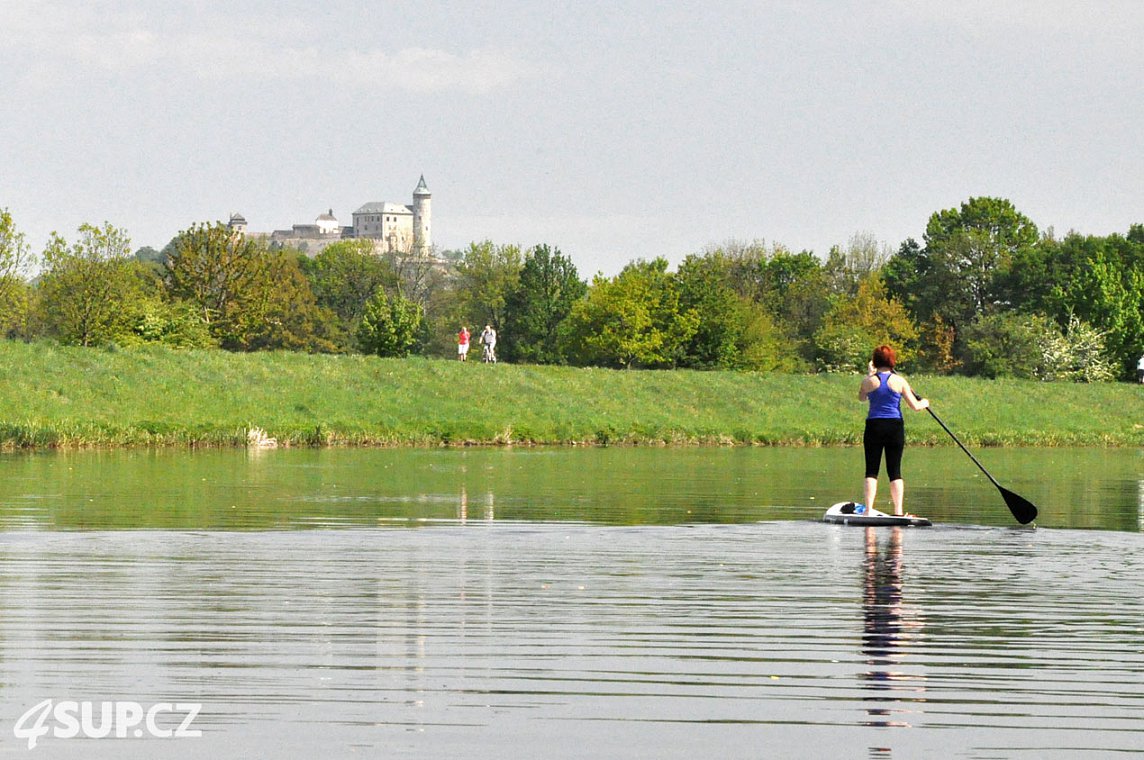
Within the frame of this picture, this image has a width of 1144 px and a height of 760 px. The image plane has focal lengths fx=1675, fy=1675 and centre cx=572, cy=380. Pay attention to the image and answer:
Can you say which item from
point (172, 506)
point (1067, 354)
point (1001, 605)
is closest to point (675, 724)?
point (1001, 605)

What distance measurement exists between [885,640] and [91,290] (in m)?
71.9

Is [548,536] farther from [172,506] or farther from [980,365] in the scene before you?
[980,365]

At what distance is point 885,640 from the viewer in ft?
31.9

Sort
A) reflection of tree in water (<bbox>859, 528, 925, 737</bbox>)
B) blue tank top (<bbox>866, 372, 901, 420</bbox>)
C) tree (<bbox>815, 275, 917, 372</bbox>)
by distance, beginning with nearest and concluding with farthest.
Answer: reflection of tree in water (<bbox>859, 528, 925, 737</bbox>)
blue tank top (<bbox>866, 372, 901, 420</bbox>)
tree (<bbox>815, 275, 917, 372</bbox>)

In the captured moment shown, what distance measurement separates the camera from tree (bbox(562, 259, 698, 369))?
316 feet

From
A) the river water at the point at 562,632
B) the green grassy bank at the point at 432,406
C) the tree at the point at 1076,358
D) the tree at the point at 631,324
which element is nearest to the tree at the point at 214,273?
the tree at the point at 631,324

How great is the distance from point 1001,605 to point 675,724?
4.75 m

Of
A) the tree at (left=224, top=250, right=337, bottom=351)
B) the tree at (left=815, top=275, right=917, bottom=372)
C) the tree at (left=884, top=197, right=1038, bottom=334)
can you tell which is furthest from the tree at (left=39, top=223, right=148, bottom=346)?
the tree at (left=884, top=197, right=1038, bottom=334)

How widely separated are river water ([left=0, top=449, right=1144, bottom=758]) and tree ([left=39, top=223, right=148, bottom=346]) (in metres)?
57.7

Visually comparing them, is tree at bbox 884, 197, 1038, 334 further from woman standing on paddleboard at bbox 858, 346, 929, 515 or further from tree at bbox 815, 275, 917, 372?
woman standing on paddleboard at bbox 858, 346, 929, 515

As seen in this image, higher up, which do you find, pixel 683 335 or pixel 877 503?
pixel 683 335

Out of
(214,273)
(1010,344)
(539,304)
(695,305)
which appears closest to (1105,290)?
(1010,344)

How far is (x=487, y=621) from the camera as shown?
33.8 ft

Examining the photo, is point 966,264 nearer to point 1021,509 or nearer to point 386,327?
point 386,327
